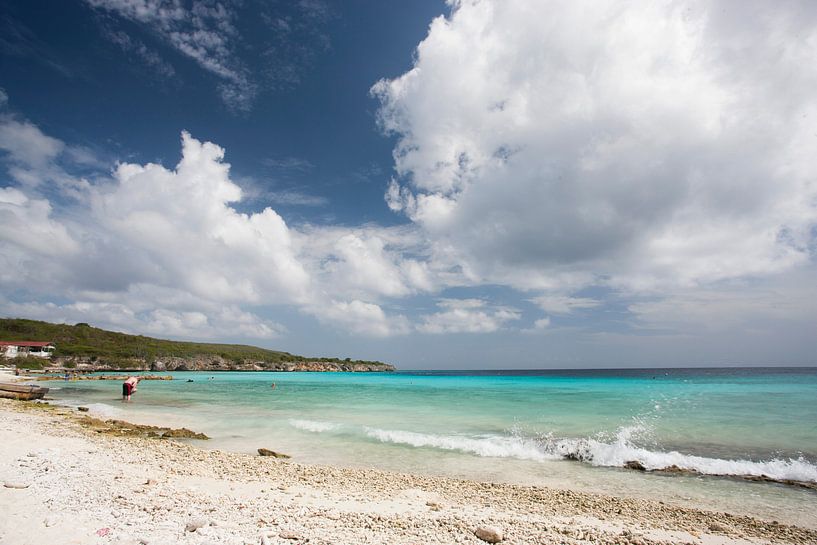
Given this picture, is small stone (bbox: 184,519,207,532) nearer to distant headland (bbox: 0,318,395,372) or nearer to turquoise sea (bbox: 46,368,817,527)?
turquoise sea (bbox: 46,368,817,527)

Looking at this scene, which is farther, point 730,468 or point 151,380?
point 151,380

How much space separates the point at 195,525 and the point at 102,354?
441ft

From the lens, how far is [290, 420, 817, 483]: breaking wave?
12.4 metres

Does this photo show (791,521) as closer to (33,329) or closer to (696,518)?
(696,518)

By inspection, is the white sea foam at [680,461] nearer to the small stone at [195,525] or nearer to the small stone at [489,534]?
the small stone at [489,534]

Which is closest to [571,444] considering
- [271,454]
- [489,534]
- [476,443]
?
[476,443]

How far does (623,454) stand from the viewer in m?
13.8

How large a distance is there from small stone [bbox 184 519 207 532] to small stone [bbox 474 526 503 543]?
4764mm

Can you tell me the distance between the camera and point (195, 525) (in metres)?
6.36

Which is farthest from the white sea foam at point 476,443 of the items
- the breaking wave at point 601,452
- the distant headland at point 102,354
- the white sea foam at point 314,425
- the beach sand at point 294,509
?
the distant headland at point 102,354

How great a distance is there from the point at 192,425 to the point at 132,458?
10347 millimetres

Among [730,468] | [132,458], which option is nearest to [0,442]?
[132,458]

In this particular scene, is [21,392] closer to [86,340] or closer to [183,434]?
[183,434]

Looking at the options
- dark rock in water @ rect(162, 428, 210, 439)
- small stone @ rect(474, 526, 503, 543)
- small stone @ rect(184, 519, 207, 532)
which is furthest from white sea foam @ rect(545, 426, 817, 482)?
dark rock in water @ rect(162, 428, 210, 439)
